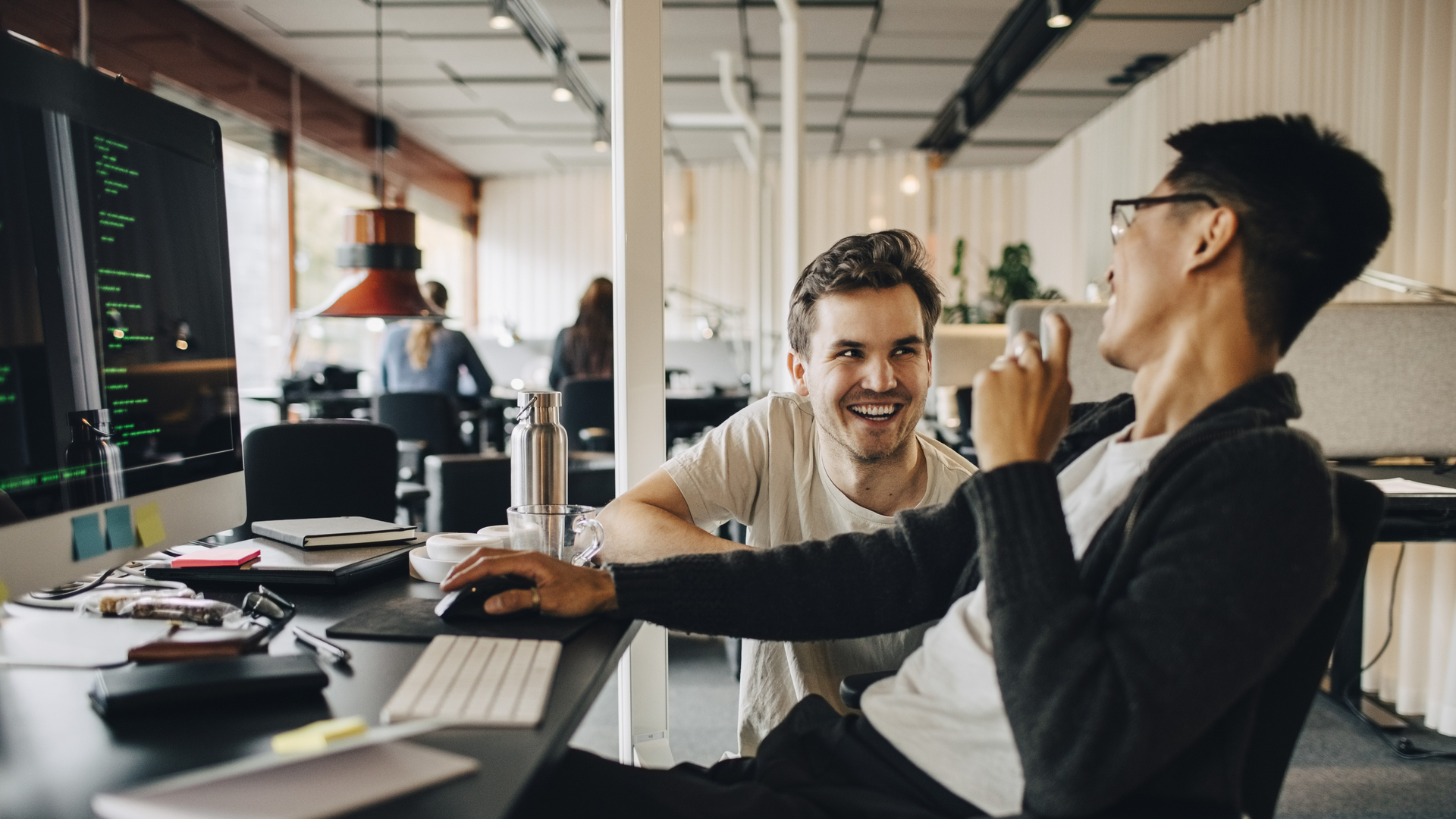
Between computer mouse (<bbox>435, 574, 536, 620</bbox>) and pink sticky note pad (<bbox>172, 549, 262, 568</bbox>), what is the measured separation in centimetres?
41

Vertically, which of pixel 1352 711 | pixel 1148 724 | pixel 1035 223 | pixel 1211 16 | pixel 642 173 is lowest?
pixel 1352 711

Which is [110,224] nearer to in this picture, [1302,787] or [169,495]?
[169,495]

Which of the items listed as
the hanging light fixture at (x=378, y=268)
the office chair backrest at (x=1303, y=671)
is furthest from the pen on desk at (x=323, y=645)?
the hanging light fixture at (x=378, y=268)

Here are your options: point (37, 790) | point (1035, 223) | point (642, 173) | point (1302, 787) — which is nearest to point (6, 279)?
point (37, 790)

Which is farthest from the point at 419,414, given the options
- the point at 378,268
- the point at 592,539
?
the point at 592,539

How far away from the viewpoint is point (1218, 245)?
97 cm

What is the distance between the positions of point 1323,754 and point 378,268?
2848 mm

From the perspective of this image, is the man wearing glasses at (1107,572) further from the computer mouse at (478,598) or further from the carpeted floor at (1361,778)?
the carpeted floor at (1361,778)

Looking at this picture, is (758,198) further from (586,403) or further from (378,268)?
(378,268)

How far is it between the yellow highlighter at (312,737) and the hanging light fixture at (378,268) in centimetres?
175

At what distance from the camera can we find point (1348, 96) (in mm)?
3752

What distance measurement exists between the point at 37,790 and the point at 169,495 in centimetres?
50

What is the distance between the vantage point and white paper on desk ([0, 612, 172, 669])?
907 millimetres

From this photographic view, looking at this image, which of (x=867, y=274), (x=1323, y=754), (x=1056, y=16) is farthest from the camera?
(x=1056, y=16)
